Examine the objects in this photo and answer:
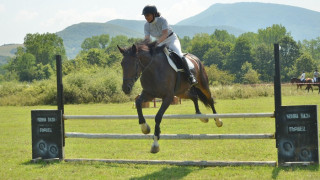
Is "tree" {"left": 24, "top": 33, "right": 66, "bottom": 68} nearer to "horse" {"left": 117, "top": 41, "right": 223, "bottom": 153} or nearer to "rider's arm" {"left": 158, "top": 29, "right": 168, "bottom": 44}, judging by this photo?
"rider's arm" {"left": 158, "top": 29, "right": 168, "bottom": 44}

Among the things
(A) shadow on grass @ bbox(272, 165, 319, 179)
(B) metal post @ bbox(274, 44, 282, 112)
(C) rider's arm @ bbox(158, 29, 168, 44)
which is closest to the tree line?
(C) rider's arm @ bbox(158, 29, 168, 44)

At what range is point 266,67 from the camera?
96188mm

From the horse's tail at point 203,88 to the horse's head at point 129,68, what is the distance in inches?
105

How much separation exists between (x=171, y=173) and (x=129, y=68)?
6.61 ft

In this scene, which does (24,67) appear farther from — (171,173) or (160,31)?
(171,173)

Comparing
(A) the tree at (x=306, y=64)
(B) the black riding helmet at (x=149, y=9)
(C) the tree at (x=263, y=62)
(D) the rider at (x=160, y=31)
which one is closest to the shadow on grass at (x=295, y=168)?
(D) the rider at (x=160, y=31)

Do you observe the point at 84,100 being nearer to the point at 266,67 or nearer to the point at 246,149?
the point at 246,149

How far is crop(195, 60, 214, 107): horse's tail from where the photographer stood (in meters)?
9.72

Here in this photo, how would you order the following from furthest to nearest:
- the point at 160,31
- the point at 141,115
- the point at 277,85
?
the point at 160,31 < the point at 141,115 < the point at 277,85

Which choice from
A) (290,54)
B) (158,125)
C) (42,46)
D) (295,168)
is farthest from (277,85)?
(42,46)

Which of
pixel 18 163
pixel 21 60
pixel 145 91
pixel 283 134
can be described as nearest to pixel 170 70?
pixel 145 91

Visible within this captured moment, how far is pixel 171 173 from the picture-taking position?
23.3 ft

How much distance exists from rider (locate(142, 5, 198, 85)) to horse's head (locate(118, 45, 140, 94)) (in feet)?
3.80

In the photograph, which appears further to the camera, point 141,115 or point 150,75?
point 150,75
